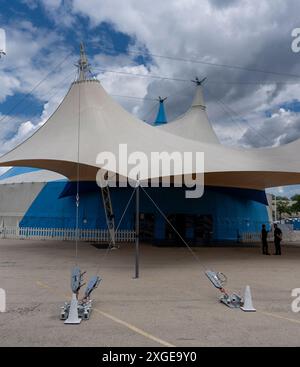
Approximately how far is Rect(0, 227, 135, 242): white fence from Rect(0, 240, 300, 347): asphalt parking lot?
25.8 feet

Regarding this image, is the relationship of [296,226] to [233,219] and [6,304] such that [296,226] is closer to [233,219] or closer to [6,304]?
[233,219]

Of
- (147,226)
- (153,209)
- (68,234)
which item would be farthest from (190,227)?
(68,234)

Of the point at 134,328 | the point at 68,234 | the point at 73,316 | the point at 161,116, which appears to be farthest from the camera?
the point at 161,116

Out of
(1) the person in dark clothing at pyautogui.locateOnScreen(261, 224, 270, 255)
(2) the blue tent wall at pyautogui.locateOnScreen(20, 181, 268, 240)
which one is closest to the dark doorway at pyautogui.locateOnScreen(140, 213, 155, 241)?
(2) the blue tent wall at pyautogui.locateOnScreen(20, 181, 268, 240)

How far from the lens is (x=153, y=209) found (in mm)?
22453

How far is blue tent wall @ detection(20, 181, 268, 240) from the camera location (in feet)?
73.3

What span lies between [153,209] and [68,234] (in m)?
5.10

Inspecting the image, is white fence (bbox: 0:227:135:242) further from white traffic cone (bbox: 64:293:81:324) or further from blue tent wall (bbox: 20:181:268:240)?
white traffic cone (bbox: 64:293:81:324)

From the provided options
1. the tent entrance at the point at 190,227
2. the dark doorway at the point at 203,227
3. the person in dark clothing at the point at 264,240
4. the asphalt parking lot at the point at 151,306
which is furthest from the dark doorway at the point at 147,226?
the asphalt parking lot at the point at 151,306

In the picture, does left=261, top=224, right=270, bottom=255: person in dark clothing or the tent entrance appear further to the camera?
the tent entrance

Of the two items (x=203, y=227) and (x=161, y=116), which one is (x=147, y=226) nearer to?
(x=203, y=227)

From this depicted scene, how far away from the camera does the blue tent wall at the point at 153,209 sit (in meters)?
22.3

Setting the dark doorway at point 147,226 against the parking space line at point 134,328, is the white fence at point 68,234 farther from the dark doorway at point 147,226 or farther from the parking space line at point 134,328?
the parking space line at point 134,328
